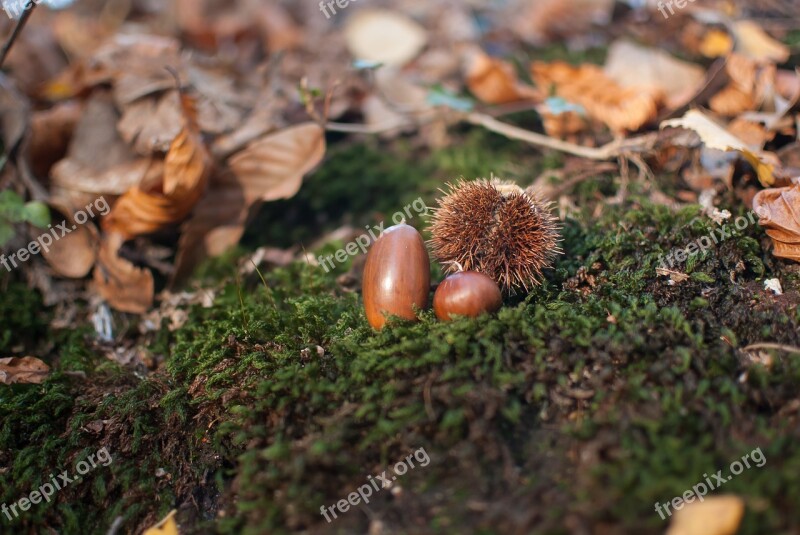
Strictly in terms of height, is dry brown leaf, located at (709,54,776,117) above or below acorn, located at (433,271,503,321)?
below

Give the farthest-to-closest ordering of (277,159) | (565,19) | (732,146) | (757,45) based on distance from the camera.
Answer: (565,19), (757,45), (277,159), (732,146)

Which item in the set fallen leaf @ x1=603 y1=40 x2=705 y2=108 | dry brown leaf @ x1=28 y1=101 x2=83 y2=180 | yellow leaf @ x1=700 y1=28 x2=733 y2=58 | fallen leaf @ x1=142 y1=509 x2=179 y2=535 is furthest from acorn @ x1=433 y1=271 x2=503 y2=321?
yellow leaf @ x1=700 y1=28 x2=733 y2=58

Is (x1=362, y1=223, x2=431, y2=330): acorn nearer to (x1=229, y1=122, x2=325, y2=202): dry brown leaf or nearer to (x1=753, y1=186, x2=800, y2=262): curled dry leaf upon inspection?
(x1=229, y1=122, x2=325, y2=202): dry brown leaf

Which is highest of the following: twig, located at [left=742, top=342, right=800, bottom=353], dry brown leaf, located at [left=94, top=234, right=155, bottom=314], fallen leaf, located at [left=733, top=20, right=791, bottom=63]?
dry brown leaf, located at [left=94, top=234, right=155, bottom=314]

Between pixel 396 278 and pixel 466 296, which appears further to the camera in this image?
pixel 396 278

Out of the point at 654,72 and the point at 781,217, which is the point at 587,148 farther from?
the point at 781,217

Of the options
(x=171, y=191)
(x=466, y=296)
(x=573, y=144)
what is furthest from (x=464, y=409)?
(x=573, y=144)
